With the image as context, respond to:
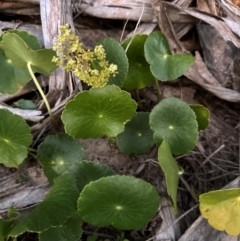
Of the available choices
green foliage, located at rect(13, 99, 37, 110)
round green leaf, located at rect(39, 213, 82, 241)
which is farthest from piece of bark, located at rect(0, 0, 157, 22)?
round green leaf, located at rect(39, 213, 82, 241)

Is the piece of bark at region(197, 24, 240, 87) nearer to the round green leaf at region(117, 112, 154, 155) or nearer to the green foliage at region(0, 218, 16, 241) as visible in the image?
the round green leaf at region(117, 112, 154, 155)

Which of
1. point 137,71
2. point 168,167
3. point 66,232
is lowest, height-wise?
point 66,232

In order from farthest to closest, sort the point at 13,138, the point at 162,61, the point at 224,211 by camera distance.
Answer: the point at 162,61
the point at 13,138
the point at 224,211

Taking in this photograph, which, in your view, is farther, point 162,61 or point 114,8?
point 114,8

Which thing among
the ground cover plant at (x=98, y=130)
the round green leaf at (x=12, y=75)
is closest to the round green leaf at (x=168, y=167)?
the ground cover plant at (x=98, y=130)

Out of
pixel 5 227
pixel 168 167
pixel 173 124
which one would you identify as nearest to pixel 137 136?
pixel 173 124

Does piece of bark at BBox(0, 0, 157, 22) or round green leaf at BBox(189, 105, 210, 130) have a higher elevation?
piece of bark at BBox(0, 0, 157, 22)

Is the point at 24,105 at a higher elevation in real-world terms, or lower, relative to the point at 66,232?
higher

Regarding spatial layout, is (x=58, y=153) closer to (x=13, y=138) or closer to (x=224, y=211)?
(x=13, y=138)
